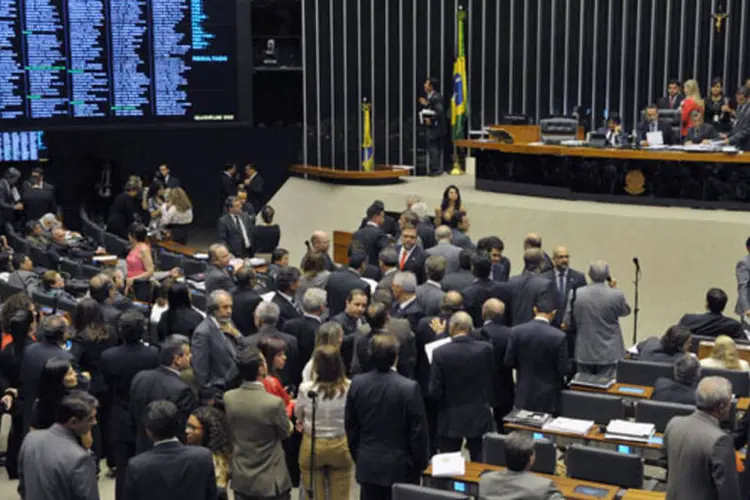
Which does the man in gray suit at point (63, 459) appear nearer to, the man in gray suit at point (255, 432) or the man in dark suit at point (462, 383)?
the man in gray suit at point (255, 432)

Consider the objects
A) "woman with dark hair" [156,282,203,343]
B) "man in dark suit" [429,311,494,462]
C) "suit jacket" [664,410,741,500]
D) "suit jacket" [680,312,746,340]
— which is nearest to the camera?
"suit jacket" [664,410,741,500]

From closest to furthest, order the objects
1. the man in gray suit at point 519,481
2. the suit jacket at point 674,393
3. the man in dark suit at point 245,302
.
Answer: the man in gray suit at point 519,481 → the suit jacket at point 674,393 → the man in dark suit at point 245,302

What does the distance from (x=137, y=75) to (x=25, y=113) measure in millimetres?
1537

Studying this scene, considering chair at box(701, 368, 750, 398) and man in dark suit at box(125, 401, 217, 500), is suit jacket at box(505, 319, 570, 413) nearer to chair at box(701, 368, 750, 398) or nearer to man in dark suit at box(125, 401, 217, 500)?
chair at box(701, 368, 750, 398)

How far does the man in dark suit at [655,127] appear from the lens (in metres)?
13.6

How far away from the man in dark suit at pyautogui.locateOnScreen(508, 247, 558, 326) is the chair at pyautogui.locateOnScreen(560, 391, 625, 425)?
1.30 metres

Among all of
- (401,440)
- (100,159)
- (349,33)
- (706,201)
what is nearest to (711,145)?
(706,201)

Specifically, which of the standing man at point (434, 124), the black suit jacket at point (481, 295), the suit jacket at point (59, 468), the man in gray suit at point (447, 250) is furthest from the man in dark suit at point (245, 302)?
the standing man at point (434, 124)

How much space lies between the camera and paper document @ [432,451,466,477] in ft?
19.7

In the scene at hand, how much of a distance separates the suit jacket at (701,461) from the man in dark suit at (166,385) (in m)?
2.60

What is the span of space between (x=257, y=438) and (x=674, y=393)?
264cm

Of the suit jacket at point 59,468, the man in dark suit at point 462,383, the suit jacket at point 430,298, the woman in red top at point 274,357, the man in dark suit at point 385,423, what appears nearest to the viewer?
the suit jacket at point 59,468

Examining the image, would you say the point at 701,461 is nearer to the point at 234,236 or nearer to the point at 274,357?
the point at 274,357

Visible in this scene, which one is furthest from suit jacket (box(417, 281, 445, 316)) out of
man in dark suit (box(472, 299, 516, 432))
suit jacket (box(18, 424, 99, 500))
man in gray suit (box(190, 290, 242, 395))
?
suit jacket (box(18, 424, 99, 500))
